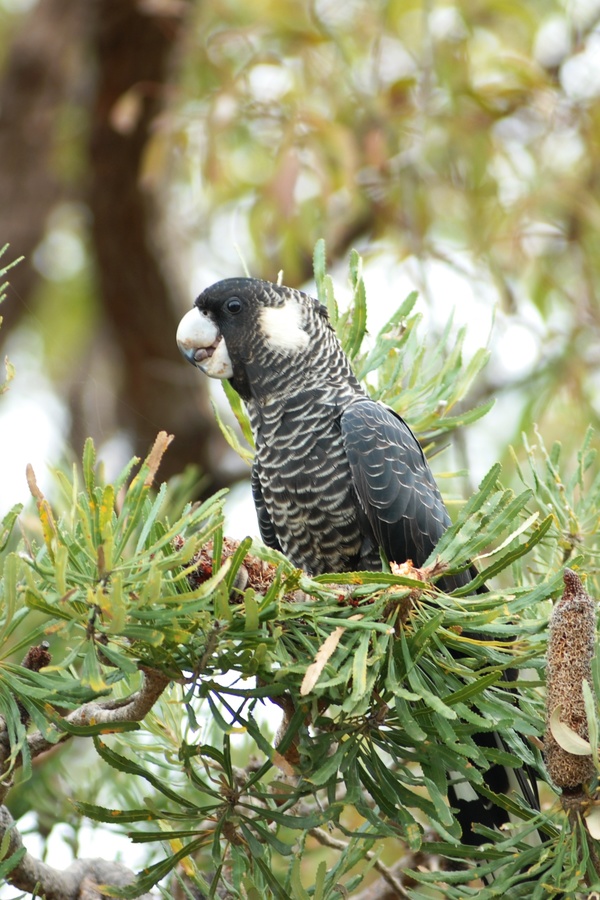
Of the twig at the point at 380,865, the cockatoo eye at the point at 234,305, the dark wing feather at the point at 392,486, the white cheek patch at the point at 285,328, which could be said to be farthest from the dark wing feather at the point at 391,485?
the twig at the point at 380,865

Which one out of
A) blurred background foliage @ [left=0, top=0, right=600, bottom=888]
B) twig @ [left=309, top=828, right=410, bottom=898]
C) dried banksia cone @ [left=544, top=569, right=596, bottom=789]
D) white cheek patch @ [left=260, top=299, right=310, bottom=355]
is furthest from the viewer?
blurred background foliage @ [left=0, top=0, right=600, bottom=888]

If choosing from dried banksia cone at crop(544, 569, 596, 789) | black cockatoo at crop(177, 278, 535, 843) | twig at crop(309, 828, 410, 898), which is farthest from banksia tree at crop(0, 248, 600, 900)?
black cockatoo at crop(177, 278, 535, 843)

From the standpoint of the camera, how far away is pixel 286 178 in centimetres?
341

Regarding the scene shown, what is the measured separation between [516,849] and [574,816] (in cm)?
12

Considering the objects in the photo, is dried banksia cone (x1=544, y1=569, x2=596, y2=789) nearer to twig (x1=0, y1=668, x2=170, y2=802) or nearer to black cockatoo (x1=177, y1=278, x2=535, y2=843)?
twig (x1=0, y1=668, x2=170, y2=802)

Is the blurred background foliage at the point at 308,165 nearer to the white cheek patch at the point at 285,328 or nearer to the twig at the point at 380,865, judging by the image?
the white cheek patch at the point at 285,328

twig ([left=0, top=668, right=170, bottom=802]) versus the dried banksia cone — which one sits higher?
twig ([left=0, top=668, right=170, bottom=802])

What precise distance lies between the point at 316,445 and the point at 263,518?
0.97 ft

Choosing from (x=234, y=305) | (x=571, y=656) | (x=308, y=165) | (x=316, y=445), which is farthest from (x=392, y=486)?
(x=308, y=165)

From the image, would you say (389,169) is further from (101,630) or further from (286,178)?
(101,630)

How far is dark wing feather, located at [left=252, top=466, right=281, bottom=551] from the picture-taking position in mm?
2441

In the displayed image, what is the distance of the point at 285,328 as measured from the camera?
2.43 meters

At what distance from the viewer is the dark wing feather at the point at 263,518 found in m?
2.44

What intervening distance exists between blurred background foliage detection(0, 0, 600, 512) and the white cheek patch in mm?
891
